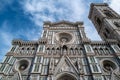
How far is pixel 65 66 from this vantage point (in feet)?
43.4

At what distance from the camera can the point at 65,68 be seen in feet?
42.5

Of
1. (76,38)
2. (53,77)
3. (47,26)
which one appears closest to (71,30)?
(76,38)

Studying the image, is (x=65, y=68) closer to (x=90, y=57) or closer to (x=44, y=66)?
(x=44, y=66)

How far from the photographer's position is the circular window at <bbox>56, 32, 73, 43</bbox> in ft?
58.0

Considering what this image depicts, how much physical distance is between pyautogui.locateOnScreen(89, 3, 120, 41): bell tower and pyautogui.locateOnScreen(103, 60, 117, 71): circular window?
4.56 meters

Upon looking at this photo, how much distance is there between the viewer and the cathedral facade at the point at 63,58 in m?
12.1

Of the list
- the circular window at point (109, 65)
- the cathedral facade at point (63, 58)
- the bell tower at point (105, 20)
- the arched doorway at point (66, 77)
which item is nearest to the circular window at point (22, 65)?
the cathedral facade at point (63, 58)

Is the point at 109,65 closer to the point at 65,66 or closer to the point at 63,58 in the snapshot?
the point at 65,66

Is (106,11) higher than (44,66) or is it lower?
higher

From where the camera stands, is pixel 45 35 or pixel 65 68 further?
pixel 45 35

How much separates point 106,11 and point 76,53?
1395 centimetres

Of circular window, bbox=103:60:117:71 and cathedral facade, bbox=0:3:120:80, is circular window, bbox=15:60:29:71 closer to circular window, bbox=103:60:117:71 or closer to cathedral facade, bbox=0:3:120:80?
cathedral facade, bbox=0:3:120:80

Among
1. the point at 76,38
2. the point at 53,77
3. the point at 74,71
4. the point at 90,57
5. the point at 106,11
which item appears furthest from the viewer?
the point at 106,11

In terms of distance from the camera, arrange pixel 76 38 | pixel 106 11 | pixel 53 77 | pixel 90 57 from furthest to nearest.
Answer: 1. pixel 106 11
2. pixel 76 38
3. pixel 90 57
4. pixel 53 77
